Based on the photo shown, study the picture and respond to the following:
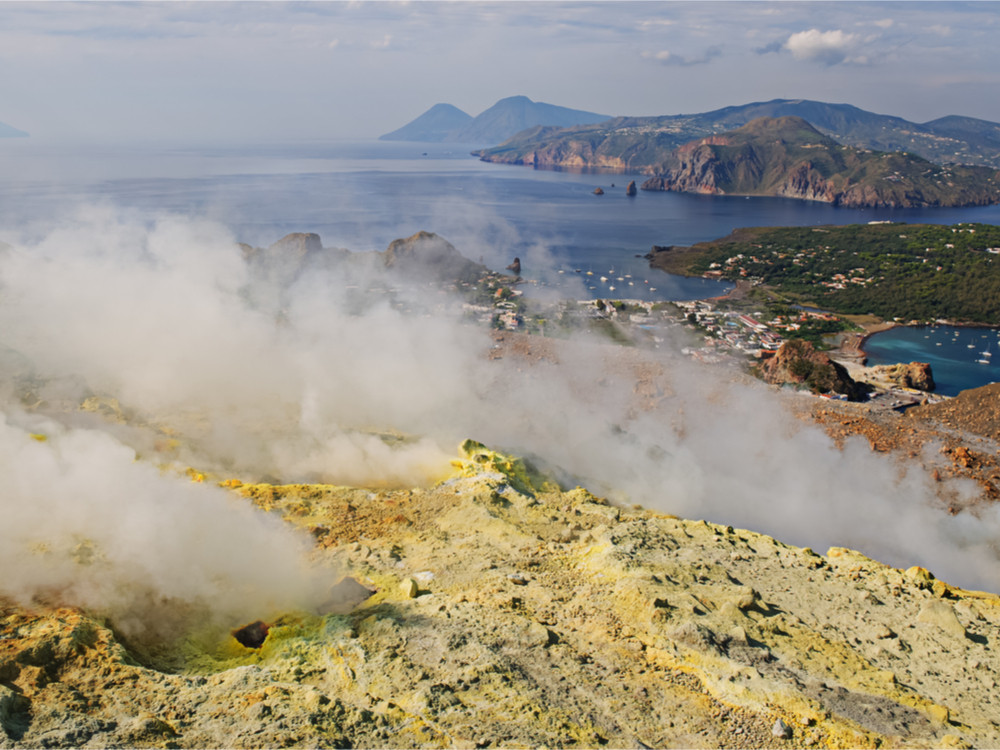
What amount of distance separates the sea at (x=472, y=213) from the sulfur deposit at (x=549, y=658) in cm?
3982

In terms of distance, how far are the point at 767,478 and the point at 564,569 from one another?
38.4ft

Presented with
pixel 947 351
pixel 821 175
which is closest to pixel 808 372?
pixel 947 351

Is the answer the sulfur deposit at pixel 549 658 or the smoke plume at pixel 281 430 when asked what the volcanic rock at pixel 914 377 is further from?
the sulfur deposit at pixel 549 658

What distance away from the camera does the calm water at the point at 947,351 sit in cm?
4559

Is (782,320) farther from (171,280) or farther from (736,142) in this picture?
(736,142)

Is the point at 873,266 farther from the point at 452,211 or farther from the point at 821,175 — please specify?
the point at 821,175

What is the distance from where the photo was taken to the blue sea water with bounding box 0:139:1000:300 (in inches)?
2810

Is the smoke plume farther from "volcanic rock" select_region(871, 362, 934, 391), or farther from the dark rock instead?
"volcanic rock" select_region(871, 362, 934, 391)

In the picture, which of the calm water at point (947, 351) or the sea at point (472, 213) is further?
the sea at point (472, 213)

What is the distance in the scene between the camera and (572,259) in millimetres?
81062

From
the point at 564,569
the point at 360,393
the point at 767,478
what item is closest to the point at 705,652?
the point at 564,569

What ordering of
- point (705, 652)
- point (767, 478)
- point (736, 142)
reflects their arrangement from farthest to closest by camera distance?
1. point (736, 142)
2. point (767, 478)
3. point (705, 652)

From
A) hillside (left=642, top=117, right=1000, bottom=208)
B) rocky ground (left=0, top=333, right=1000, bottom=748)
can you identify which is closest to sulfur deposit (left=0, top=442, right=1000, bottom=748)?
rocky ground (left=0, top=333, right=1000, bottom=748)

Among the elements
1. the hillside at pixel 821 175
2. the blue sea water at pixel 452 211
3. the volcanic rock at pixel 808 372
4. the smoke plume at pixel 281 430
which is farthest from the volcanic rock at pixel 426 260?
the hillside at pixel 821 175
